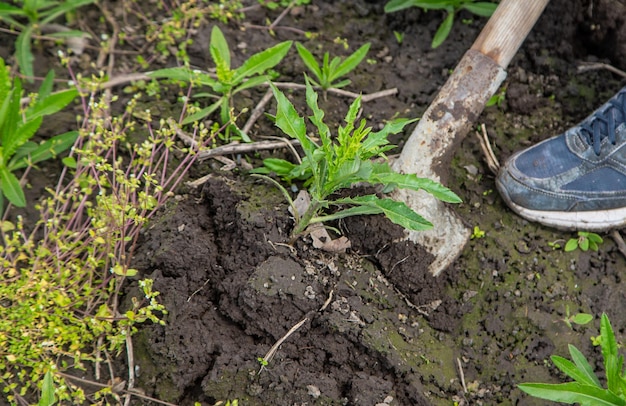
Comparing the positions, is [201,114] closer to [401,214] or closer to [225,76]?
[225,76]

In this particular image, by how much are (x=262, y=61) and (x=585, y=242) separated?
1.67 m

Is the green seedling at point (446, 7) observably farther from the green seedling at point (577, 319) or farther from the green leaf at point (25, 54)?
the green leaf at point (25, 54)

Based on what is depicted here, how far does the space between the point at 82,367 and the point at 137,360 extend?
0.19m

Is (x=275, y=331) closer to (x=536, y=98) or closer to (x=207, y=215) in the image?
(x=207, y=215)

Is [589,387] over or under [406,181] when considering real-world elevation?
under

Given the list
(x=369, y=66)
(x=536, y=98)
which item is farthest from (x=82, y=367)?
(x=536, y=98)

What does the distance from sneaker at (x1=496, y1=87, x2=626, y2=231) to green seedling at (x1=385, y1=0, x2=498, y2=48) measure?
796mm

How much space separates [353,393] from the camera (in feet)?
7.51

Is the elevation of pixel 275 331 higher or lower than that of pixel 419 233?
lower

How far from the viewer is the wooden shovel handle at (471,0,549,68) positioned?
2742 mm

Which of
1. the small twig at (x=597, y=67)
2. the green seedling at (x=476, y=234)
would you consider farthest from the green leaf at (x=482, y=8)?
the green seedling at (x=476, y=234)

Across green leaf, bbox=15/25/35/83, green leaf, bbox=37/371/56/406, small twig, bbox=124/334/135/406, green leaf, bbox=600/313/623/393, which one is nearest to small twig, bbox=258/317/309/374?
small twig, bbox=124/334/135/406

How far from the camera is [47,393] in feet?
6.93

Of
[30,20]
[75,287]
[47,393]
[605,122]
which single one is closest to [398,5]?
[605,122]
